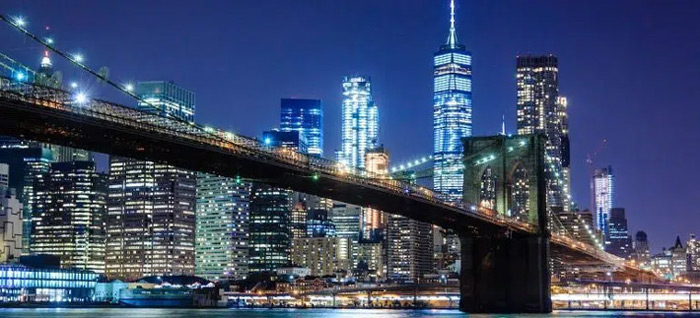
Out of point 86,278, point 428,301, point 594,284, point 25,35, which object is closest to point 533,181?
point 25,35

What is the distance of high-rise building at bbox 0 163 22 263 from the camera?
131750mm

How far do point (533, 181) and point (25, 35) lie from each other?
1570 inches

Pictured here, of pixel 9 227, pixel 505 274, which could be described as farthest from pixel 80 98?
pixel 9 227

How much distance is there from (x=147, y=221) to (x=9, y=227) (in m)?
51.3

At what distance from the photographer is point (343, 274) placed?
194500mm

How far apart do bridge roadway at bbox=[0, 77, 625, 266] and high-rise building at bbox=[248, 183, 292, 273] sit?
118 m

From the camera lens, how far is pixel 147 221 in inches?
7259

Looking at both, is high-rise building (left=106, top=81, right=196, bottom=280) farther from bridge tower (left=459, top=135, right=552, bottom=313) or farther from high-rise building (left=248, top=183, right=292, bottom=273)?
bridge tower (left=459, top=135, right=552, bottom=313)

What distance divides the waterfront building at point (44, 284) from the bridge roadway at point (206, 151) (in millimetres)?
70397

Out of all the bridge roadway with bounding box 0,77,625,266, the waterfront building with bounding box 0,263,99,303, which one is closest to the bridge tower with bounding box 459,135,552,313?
the bridge roadway with bounding box 0,77,625,266

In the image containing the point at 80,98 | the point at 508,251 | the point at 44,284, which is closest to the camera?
the point at 80,98

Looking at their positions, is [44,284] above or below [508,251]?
below

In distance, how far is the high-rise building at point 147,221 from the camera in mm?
183625

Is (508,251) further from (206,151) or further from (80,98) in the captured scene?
(80,98)
